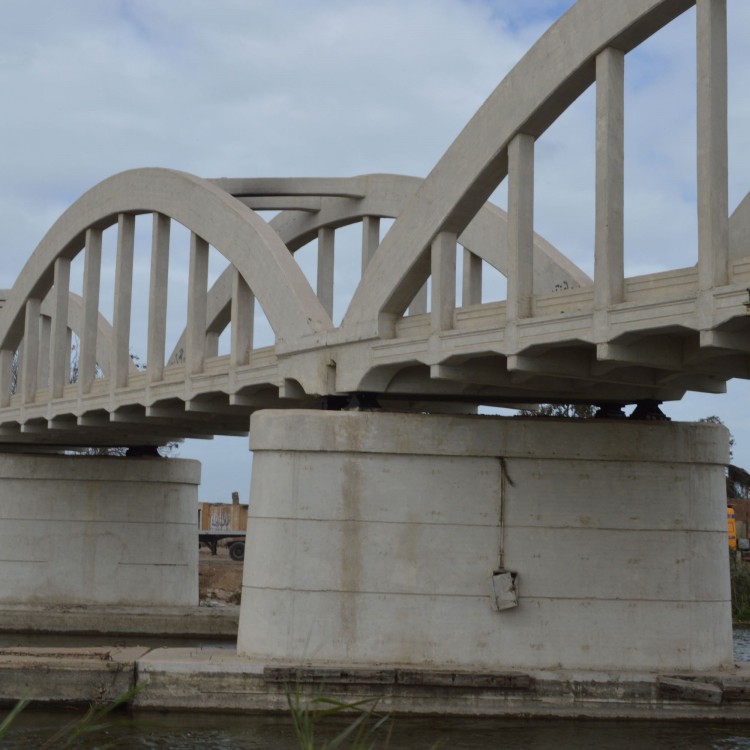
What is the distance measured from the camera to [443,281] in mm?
20062

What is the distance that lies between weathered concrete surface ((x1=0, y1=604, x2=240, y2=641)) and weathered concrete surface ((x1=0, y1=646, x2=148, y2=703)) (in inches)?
640

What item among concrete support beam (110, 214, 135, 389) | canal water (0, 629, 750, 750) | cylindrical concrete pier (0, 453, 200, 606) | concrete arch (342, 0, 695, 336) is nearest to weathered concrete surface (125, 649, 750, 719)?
canal water (0, 629, 750, 750)

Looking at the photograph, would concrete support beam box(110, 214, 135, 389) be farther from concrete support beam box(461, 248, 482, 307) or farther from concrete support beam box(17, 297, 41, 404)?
concrete support beam box(461, 248, 482, 307)

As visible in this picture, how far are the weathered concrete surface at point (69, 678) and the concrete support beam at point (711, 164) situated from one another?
11.9 m

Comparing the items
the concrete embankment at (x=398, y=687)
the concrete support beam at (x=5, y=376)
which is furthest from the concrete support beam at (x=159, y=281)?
the concrete embankment at (x=398, y=687)

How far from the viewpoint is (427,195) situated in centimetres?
2050

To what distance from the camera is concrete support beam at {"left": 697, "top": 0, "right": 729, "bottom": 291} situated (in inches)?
580

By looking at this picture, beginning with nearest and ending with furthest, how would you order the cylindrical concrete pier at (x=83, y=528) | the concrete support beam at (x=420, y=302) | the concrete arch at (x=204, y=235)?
the concrete arch at (x=204, y=235) < the concrete support beam at (x=420, y=302) < the cylindrical concrete pier at (x=83, y=528)

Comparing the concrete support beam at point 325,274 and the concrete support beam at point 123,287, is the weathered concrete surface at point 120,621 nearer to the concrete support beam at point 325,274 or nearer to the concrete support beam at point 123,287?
the concrete support beam at point 123,287

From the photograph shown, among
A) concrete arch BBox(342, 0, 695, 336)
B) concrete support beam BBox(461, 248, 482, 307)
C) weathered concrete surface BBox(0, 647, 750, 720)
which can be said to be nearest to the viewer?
concrete arch BBox(342, 0, 695, 336)

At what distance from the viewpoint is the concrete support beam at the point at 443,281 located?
65.2 ft

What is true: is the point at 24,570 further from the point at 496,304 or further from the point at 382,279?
the point at 496,304

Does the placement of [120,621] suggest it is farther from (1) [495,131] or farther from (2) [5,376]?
(1) [495,131]

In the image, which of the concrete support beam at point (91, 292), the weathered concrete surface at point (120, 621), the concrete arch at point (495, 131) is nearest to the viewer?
the concrete arch at point (495, 131)
